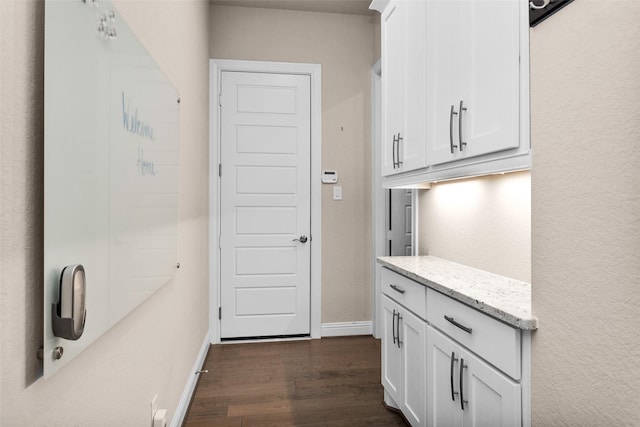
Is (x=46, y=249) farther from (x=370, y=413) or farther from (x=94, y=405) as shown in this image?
(x=370, y=413)

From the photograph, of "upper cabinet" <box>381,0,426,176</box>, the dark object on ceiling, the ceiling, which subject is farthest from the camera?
the ceiling

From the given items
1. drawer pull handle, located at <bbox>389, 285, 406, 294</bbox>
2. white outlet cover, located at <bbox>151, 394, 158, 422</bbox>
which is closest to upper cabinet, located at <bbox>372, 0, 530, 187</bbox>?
drawer pull handle, located at <bbox>389, 285, 406, 294</bbox>

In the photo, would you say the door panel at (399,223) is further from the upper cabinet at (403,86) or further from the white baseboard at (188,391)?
the white baseboard at (188,391)

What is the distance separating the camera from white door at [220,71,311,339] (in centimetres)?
329

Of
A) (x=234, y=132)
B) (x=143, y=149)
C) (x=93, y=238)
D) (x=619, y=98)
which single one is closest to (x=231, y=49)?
(x=234, y=132)

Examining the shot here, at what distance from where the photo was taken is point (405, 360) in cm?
189

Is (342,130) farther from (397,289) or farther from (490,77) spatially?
(490,77)

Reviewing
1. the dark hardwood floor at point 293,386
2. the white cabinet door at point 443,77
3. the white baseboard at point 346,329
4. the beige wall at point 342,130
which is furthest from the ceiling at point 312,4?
the dark hardwood floor at point 293,386

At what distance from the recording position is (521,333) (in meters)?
1.10

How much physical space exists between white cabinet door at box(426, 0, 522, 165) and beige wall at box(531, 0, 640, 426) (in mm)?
139

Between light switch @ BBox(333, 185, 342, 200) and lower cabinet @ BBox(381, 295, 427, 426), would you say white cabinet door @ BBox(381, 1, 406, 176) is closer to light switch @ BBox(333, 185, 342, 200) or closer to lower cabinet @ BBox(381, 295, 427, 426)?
lower cabinet @ BBox(381, 295, 427, 426)

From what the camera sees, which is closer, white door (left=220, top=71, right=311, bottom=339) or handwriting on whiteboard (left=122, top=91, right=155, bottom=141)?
handwriting on whiteboard (left=122, top=91, right=155, bottom=141)

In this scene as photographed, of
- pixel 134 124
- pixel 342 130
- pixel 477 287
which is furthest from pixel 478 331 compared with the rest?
pixel 342 130

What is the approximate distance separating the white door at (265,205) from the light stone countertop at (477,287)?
1370mm
